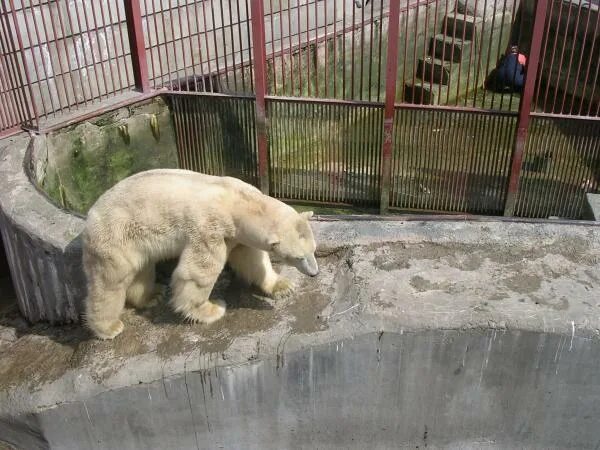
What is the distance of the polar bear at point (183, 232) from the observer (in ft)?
13.8

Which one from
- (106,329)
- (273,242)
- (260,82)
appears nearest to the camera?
(273,242)

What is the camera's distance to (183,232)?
423 centimetres

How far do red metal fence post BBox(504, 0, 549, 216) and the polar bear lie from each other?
11.3 feet

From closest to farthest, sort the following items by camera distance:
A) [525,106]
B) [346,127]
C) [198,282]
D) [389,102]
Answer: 1. [198,282]
2. [525,106]
3. [389,102]
4. [346,127]

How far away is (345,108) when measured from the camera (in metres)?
7.31

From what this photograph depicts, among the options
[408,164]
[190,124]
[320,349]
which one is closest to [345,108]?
[408,164]

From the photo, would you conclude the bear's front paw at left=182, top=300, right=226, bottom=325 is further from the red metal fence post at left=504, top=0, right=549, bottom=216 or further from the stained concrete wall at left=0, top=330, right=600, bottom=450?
the red metal fence post at left=504, top=0, right=549, bottom=216

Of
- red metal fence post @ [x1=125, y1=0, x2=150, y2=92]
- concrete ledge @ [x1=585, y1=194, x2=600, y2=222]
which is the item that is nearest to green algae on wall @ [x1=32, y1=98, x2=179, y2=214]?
red metal fence post @ [x1=125, y1=0, x2=150, y2=92]

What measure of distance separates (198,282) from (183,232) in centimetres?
35

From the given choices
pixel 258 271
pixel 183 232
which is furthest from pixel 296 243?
pixel 183 232

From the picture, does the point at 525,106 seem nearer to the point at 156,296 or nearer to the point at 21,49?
the point at 156,296

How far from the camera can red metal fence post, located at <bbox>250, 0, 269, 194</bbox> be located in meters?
6.80

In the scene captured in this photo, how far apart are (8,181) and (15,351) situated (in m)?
1.43

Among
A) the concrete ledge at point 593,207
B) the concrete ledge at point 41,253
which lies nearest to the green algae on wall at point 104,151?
the concrete ledge at point 41,253
